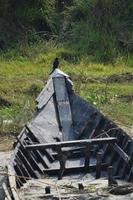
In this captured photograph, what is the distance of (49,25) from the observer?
63.4ft

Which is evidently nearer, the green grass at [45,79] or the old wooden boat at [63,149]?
the old wooden boat at [63,149]

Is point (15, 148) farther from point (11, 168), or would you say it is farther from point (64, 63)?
point (64, 63)

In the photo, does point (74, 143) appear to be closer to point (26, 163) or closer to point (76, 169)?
point (76, 169)

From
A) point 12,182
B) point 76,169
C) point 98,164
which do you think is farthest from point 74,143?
point 12,182

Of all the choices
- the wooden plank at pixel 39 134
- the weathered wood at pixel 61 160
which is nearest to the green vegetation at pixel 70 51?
the wooden plank at pixel 39 134

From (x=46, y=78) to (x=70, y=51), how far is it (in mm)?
2651

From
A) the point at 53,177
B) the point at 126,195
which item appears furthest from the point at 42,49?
the point at 126,195

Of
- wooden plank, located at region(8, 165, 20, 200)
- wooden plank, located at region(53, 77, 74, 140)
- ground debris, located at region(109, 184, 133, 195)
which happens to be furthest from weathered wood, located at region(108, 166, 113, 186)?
wooden plank, located at region(53, 77, 74, 140)

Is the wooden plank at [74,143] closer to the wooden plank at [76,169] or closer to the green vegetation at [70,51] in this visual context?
the wooden plank at [76,169]

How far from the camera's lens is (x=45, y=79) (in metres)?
15.0

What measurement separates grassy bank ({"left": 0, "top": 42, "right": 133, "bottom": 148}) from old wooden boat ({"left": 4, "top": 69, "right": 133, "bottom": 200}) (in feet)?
4.09

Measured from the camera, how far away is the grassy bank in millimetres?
12523

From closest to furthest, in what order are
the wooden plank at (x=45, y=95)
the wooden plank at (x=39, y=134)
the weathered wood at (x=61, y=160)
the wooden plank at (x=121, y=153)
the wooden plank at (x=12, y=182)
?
the wooden plank at (x=12, y=182)
the wooden plank at (x=121, y=153)
the weathered wood at (x=61, y=160)
the wooden plank at (x=39, y=134)
the wooden plank at (x=45, y=95)

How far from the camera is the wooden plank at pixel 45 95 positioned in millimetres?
10414
